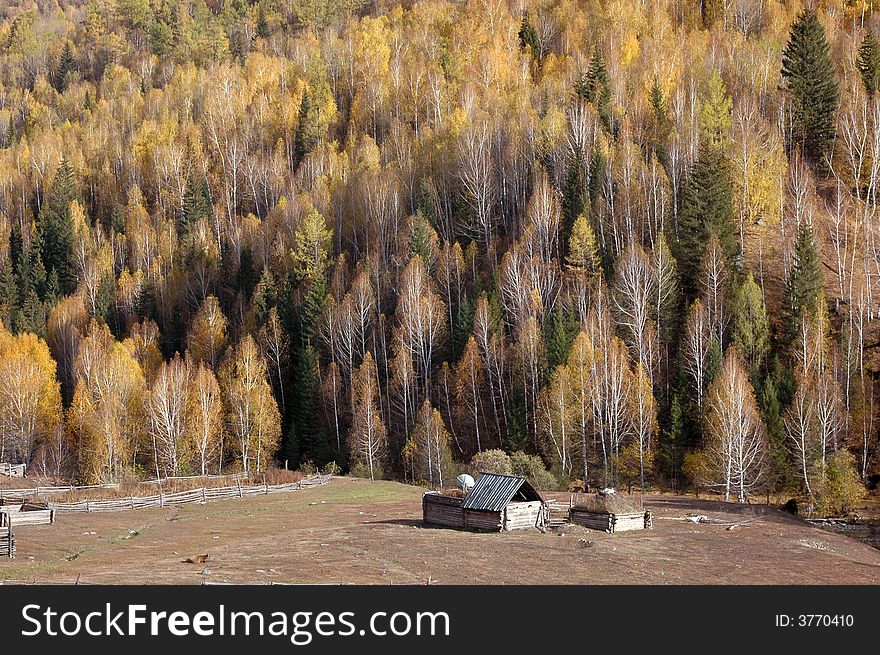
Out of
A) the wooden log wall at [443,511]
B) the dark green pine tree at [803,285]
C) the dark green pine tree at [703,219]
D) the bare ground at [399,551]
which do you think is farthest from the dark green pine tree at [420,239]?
the wooden log wall at [443,511]

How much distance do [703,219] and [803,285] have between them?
41.0 ft

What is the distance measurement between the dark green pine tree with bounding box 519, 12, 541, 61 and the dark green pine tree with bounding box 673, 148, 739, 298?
210 ft

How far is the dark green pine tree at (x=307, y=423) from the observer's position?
298ft

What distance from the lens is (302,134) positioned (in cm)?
14662

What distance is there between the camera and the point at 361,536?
47.4 m

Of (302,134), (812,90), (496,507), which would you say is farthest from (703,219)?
(302,134)

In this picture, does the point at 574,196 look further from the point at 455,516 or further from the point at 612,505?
the point at 455,516

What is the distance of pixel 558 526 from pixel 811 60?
70602mm

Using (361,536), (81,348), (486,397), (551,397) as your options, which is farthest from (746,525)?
(81,348)

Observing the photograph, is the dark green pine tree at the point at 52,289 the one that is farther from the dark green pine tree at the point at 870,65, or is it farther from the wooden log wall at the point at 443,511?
the dark green pine tree at the point at 870,65

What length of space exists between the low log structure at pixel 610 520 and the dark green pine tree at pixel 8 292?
89.6 m

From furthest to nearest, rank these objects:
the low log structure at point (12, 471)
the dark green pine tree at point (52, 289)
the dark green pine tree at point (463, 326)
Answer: the dark green pine tree at point (52, 289), the dark green pine tree at point (463, 326), the low log structure at point (12, 471)

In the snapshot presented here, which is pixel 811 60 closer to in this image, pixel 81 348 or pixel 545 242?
pixel 545 242

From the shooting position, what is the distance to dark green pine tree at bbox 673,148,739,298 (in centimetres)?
8838
